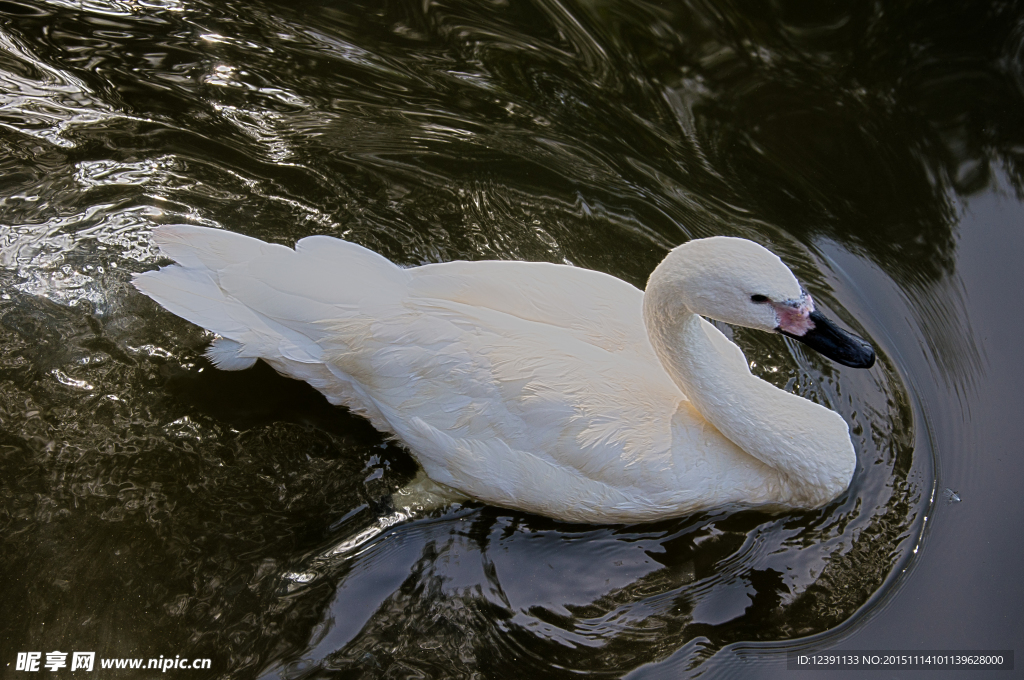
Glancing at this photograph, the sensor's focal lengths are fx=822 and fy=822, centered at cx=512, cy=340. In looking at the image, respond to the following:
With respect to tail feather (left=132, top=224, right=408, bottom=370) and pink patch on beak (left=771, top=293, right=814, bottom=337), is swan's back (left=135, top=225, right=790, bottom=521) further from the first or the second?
pink patch on beak (left=771, top=293, right=814, bottom=337)

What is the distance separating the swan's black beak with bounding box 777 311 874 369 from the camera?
10.8ft

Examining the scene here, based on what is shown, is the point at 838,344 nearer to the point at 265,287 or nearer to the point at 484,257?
the point at 484,257

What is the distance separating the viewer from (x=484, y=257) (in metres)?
4.82

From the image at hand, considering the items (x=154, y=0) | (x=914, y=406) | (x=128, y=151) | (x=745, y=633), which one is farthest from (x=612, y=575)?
(x=154, y=0)

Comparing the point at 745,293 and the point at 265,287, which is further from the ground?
the point at 745,293

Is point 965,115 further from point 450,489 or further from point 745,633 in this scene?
point 450,489

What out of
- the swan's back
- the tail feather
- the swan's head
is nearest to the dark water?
the swan's back

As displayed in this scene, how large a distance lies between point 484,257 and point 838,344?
218 centimetres

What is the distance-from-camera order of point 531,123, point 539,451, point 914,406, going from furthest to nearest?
point 531,123 < point 914,406 < point 539,451

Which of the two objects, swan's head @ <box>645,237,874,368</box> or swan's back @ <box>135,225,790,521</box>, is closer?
swan's head @ <box>645,237,874,368</box>

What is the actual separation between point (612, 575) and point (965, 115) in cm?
420

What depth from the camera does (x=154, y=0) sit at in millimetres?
5863

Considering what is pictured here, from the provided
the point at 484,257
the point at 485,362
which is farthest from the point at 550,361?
the point at 484,257

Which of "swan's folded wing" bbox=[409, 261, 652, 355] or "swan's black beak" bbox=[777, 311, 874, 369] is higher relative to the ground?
"swan's black beak" bbox=[777, 311, 874, 369]
